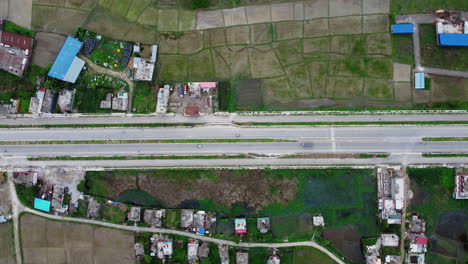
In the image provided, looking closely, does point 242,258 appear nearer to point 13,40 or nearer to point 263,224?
point 263,224

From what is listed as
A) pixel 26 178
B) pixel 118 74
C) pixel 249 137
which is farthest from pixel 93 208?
pixel 249 137

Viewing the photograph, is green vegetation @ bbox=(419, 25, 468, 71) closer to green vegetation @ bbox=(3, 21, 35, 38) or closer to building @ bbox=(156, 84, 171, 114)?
building @ bbox=(156, 84, 171, 114)

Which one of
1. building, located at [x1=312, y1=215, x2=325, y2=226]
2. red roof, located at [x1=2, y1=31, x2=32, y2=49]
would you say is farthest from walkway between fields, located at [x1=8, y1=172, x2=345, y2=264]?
red roof, located at [x1=2, y1=31, x2=32, y2=49]

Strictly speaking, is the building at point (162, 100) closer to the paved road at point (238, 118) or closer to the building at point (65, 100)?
the paved road at point (238, 118)

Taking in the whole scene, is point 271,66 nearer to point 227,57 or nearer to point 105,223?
point 227,57

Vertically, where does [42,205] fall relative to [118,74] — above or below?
below

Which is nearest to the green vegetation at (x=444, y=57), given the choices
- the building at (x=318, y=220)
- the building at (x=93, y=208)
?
the building at (x=318, y=220)
